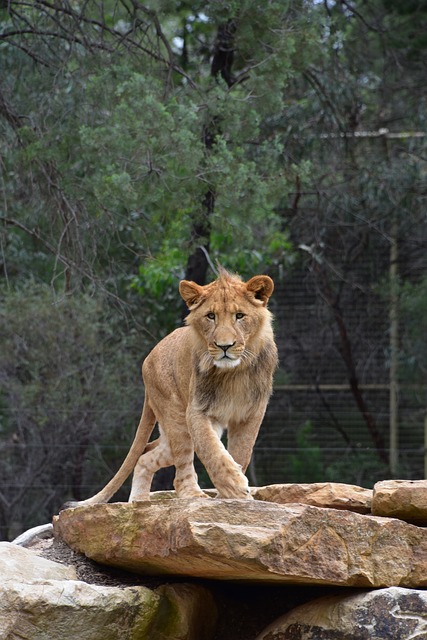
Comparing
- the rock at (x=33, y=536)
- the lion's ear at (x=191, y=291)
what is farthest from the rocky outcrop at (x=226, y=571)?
the lion's ear at (x=191, y=291)

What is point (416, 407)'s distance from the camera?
12164 mm

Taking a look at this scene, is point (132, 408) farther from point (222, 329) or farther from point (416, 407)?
point (222, 329)

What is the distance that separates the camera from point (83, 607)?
4504 millimetres

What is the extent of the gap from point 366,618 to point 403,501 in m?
0.61

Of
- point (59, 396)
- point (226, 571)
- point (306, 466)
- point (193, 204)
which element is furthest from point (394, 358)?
point (226, 571)

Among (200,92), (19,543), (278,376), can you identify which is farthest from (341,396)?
(19,543)

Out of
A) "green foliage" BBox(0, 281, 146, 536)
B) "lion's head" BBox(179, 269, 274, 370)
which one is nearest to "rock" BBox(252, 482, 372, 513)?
"lion's head" BBox(179, 269, 274, 370)

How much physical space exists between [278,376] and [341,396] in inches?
29.8

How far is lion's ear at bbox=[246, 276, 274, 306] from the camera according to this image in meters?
4.96

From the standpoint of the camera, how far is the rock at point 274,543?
4387 mm

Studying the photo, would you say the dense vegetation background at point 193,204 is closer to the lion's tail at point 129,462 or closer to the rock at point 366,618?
the lion's tail at point 129,462

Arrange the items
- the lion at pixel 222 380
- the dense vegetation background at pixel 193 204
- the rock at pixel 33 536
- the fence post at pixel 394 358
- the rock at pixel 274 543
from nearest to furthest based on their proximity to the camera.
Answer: the rock at pixel 274 543 → the lion at pixel 222 380 → the rock at pixel 33 536 → the dense vegetation background at pixel 193 204 → the fence post at pixel 394 358

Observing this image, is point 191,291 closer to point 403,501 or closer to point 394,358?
point 403,501

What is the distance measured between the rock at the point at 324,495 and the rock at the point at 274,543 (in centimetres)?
60
